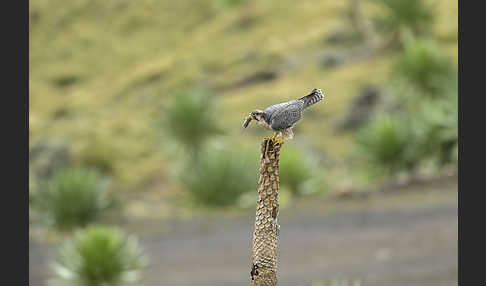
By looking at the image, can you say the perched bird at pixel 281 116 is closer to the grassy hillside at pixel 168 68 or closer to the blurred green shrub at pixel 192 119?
the blurred green shrub at pixel 192 119

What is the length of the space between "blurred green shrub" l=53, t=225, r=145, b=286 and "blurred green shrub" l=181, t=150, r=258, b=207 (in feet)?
18.0

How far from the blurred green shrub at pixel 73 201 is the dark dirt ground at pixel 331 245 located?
144 centimetres

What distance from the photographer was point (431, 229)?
39.3ft

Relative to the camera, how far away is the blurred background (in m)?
11.4

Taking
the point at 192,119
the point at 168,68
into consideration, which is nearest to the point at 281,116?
the point at 192,119

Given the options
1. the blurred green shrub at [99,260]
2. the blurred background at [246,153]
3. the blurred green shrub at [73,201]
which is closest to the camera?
the blurred green shrub at [99,260]

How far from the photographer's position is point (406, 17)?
99.2 ft

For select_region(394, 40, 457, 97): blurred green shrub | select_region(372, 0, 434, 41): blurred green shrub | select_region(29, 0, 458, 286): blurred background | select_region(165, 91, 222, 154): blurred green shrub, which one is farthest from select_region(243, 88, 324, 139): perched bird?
select_region(372, 0, 434, 41): blurred green shrub

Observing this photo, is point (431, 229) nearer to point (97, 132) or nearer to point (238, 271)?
point (238, 271)

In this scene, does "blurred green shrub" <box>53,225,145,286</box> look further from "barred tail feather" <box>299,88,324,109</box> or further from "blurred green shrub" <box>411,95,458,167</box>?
"barred tail feather" <box>299,88,324,109</box>

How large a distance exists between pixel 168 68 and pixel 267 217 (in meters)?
40.6

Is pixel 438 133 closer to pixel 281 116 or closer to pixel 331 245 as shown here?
pixel 331 245

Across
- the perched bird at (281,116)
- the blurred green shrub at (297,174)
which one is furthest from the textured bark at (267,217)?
the blurred green shrub at (297,174)

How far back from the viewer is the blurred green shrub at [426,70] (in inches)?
814
